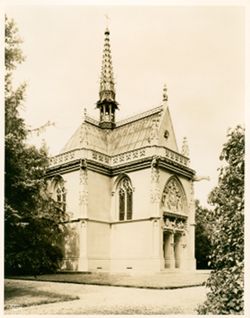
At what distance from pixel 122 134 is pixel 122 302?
19.1m

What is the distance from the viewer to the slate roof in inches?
1128

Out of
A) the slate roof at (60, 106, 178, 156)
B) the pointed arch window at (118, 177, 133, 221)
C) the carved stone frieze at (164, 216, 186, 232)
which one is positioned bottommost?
the carved stone frieze at (164, 216, 186, 232)

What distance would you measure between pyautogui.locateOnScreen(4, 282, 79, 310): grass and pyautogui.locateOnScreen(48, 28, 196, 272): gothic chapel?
9807 mm

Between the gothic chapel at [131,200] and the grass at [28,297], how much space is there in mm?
9807

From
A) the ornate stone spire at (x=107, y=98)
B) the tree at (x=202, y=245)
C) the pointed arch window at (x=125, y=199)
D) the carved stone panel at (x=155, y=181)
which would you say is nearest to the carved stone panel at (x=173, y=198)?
the carved stone panel at (x=155, y=181)

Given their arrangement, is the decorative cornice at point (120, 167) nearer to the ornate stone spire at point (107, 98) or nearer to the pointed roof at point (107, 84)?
the ornate stone spire at point (107, 98)

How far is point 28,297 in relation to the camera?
1339 cm

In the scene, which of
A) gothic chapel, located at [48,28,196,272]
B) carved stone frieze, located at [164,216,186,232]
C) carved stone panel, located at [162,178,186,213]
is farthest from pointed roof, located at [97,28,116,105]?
carved stone frieze, located at [164,216,186,232]

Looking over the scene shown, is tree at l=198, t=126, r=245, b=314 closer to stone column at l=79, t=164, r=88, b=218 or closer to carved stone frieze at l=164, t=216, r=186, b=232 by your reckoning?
stone column at l=79, t=164, r=88, b=218

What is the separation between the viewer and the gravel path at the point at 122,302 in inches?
456

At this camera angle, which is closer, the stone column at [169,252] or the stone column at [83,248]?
the stone column at [83,248]

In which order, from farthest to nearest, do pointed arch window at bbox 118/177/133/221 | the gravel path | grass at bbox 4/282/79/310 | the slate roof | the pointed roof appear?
the pointed roof < the slate roof < pointed arch window at bbox 118/177/133/221 < grass at bbox 4/282/79/310 < the gravel path

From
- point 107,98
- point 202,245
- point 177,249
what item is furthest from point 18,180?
point 202,245

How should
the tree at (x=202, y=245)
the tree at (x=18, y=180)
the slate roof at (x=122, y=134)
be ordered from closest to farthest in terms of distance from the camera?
1. the tree at (x=18, y=180)
2. the slate roof at (x=122, y=134)
3. the tree at (x=202, y=245)
